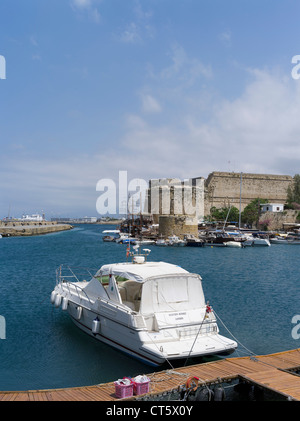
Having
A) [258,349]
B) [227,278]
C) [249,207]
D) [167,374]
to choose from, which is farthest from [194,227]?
[167,374]

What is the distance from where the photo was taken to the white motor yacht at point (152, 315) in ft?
31.9

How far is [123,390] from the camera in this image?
7.29 m

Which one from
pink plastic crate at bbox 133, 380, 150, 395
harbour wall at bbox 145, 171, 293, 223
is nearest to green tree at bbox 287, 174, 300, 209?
harbour wall at bbox 145, 171, 293, 223

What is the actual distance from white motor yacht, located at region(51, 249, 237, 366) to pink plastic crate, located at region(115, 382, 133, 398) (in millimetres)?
1840

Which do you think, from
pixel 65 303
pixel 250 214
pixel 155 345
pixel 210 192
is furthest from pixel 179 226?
pixel 155 345

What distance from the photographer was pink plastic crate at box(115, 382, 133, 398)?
7289 mm

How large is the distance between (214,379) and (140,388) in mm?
1649

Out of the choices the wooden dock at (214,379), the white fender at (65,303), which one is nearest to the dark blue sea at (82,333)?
the white fender at (65,303)

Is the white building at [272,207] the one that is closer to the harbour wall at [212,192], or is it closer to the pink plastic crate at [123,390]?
the harbour wall at [212,192]

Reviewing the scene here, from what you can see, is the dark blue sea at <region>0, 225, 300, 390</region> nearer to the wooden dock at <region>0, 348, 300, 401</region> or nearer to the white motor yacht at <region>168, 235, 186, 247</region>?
the wooden dock at <region>0, 348, 300, 401</region>

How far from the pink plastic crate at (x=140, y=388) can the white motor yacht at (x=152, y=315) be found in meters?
1.60

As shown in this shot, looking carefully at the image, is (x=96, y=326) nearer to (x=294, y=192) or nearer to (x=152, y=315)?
(x=152, y=315)

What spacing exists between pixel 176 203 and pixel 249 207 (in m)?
17.3
